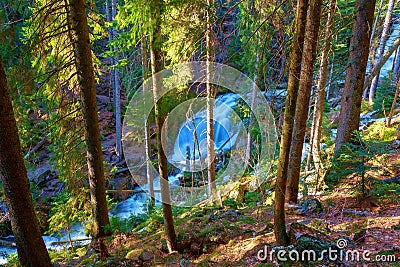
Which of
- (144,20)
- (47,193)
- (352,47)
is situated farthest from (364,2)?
(47,193)

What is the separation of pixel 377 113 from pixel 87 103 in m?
13.2

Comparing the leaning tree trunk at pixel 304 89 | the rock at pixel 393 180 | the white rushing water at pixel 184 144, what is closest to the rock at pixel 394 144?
the rock at pixel 393 180

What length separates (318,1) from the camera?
3.72 meters

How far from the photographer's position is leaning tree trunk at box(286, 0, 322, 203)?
3.97m

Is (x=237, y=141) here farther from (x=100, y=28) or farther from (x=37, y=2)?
(x=37, y=2)

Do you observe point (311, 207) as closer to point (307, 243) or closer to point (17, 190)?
point (307, 243)

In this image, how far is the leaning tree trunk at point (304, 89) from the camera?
3971 mm

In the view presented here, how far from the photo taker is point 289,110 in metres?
3.47

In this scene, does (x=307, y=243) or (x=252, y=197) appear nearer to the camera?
(x=307, y=243)

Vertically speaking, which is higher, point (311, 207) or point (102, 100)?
point (102, 100)

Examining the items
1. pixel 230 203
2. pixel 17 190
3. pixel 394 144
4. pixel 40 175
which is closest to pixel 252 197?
pixel 230 203

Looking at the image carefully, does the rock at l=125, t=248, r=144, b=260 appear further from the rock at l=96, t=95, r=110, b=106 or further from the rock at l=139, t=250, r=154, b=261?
the rock at l=96, t=95, r=110, b=106

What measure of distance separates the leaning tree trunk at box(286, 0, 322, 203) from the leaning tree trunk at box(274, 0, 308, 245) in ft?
2.45

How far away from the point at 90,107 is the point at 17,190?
2145 millimetres
